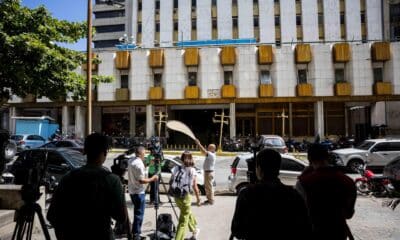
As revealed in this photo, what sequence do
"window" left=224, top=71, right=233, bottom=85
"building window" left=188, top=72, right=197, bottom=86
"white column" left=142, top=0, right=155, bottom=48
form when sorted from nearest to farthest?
"window" left=224, top=71, right=233, bottom=85, "building window" left=188, top=72, right=197, bottom=86, "white column" left=142, top=0, right=155, bottom=48

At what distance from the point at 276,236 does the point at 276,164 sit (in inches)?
22.6

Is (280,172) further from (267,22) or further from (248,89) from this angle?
(267,22)

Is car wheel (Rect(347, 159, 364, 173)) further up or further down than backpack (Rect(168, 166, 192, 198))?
further down

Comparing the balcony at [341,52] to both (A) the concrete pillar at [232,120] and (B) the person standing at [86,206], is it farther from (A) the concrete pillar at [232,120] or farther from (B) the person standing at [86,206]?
(B) the person standing at [86,206]

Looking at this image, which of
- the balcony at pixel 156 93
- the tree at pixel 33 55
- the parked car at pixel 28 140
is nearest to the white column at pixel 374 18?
the balcony at pixel 156 93

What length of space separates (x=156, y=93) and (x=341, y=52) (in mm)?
17293

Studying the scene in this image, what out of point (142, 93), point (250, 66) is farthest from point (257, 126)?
point (142, 93)

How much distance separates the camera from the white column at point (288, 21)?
4506 cm

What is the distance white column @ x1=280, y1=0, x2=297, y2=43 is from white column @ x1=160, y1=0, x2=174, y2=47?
48.8 feet

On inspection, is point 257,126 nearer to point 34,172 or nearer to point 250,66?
point 250,66

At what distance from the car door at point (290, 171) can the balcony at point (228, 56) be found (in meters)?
21.4

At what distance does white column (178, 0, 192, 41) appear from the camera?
47.7 meters

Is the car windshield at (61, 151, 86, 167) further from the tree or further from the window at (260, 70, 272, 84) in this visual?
the window at (260, 70, 272, 84)

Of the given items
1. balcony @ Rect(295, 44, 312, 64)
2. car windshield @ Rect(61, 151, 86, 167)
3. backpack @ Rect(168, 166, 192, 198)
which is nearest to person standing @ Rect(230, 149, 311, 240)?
backpack @ Rect(168, 166, 192, 198)
